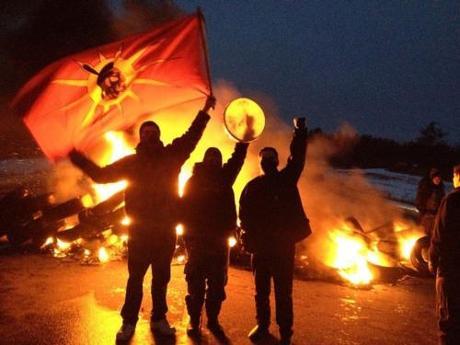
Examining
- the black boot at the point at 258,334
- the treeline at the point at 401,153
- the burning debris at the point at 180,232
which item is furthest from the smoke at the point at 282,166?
the treeline at the point at 401,153

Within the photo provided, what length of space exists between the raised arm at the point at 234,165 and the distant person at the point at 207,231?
80 millimetres

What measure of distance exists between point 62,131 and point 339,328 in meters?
4.15

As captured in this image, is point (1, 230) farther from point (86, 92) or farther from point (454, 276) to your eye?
point (454, 276)

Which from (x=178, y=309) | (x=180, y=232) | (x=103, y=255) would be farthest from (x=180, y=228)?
(x=178, y=309)

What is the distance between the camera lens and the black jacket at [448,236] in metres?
4.28

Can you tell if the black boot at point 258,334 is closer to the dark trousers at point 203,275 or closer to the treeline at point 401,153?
the dark trousers at point 203,275

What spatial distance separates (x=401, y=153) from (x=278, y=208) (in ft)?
76.2

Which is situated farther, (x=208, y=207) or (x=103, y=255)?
(x=103, y=255)

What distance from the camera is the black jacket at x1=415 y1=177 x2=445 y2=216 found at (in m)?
10.5

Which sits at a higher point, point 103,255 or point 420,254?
point 420,254

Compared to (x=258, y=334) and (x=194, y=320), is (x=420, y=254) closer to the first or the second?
(x=258, y=334)

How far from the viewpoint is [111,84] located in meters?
6.42

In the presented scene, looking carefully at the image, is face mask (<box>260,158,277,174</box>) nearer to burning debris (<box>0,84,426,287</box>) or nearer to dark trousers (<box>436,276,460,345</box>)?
dark trousers (<box>436,276,460,345</box>)

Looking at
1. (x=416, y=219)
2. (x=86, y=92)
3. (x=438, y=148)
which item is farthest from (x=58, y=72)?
(x=438, y=148)
